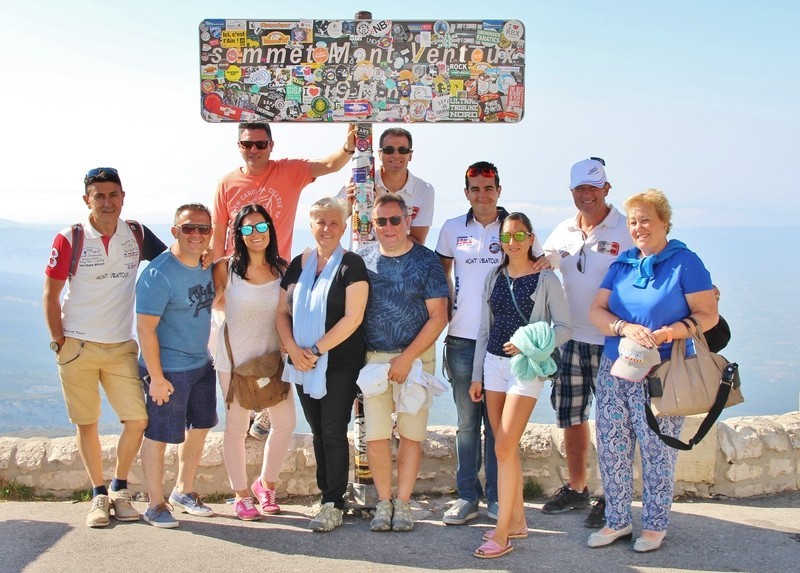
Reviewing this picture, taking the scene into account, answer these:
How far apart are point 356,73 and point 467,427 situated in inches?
95.9

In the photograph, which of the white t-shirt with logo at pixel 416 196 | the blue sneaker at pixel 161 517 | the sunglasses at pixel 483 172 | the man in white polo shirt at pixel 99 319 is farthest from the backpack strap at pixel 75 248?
the sunglasses at pixel 483 172

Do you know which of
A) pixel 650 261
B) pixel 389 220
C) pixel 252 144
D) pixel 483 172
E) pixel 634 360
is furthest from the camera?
pixel 252 144

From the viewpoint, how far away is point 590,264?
5133 millimetres

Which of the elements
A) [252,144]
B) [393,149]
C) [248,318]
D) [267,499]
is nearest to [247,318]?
[248,318]

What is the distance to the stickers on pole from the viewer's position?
5.36 metres

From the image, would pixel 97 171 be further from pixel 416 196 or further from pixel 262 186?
pixel 416 196

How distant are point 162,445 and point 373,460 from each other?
134 cm

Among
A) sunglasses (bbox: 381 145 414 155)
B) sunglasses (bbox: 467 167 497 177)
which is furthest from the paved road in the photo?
sunglasses (bbox: 381 145 414 155)

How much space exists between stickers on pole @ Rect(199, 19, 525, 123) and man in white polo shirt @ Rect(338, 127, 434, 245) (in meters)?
0.18

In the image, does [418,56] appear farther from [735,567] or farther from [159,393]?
[735,567]

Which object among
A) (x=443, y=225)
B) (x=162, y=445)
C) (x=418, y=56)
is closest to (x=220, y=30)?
(x=418, y=56)

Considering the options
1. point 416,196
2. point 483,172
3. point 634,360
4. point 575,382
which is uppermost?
point 483,172

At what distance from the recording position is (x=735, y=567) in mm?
4461

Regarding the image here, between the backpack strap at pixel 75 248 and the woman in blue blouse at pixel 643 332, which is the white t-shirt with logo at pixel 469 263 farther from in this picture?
the backpack strap at pixel 75 248
